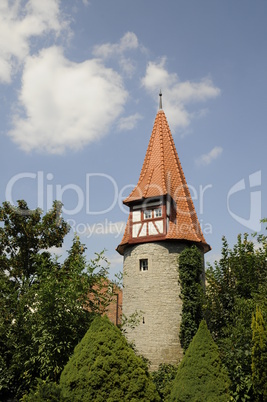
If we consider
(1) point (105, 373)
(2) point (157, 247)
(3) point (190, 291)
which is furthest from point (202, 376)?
(2) point (157, 247)

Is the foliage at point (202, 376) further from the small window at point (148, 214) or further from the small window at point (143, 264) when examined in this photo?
the small window at point (148, 214)

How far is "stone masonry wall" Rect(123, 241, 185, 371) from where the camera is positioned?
1970 centimetres

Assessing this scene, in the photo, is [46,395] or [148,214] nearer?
[46,395]

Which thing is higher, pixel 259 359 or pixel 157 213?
pixel 157 213

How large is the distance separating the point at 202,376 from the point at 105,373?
3.32m

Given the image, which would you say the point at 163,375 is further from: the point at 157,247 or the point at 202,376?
the point at 202,376

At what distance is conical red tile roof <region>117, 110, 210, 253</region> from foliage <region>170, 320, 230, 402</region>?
27.7 feet

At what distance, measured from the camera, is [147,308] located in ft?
67.2

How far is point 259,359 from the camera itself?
1166 cm

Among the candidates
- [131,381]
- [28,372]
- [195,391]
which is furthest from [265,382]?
[28,372]

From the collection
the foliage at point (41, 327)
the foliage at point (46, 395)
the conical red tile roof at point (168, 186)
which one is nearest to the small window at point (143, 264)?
the conical red tile roof at point (168, 186)

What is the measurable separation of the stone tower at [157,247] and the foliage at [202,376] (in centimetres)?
688

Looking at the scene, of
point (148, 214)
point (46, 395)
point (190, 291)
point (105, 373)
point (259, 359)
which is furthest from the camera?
point (148, 214)

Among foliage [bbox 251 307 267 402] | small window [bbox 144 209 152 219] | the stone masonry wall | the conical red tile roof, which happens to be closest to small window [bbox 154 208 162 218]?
small window [bbox 144 209 152 219]
